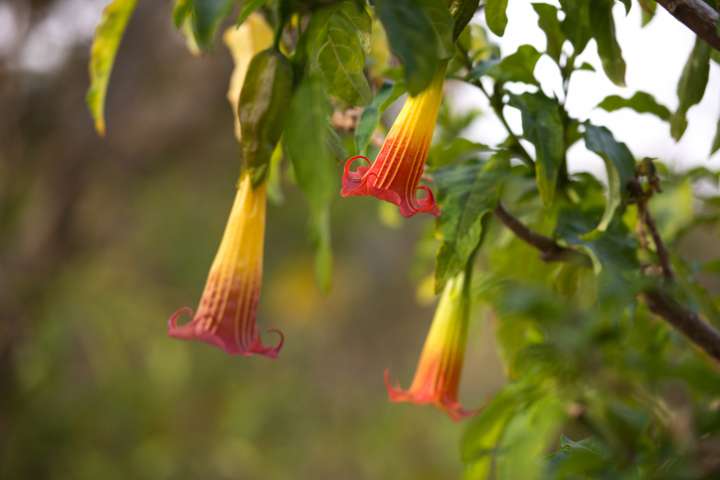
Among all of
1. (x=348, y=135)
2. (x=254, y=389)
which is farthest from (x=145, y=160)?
(x=348, y=135)

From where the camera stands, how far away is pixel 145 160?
2.35m

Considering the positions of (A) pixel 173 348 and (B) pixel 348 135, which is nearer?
(B) pixel 348 135

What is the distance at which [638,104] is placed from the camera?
1.66ft

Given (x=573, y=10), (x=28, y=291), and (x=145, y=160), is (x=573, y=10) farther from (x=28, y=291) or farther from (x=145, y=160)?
(x=145, y=160)

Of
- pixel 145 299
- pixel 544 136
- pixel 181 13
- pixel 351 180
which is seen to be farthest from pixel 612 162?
pixel 145 299

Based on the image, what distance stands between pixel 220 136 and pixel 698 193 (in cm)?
285

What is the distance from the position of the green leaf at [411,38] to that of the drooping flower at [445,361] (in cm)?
25

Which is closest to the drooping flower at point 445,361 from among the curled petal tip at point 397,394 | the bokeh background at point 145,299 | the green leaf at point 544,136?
the curled petal tip at point 397,394

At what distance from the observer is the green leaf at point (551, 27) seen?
0.46 metres

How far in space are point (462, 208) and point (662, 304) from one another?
0.13m

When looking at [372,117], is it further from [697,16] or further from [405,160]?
[697,16]

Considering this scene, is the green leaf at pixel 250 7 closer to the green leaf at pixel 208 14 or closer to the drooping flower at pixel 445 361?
the green leaf at pixel 208 14

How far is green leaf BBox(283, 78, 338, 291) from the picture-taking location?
0.95 feet

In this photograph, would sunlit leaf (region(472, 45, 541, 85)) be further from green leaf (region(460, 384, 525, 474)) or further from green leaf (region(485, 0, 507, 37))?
green leaf (region(460, 384, 525, 474))
